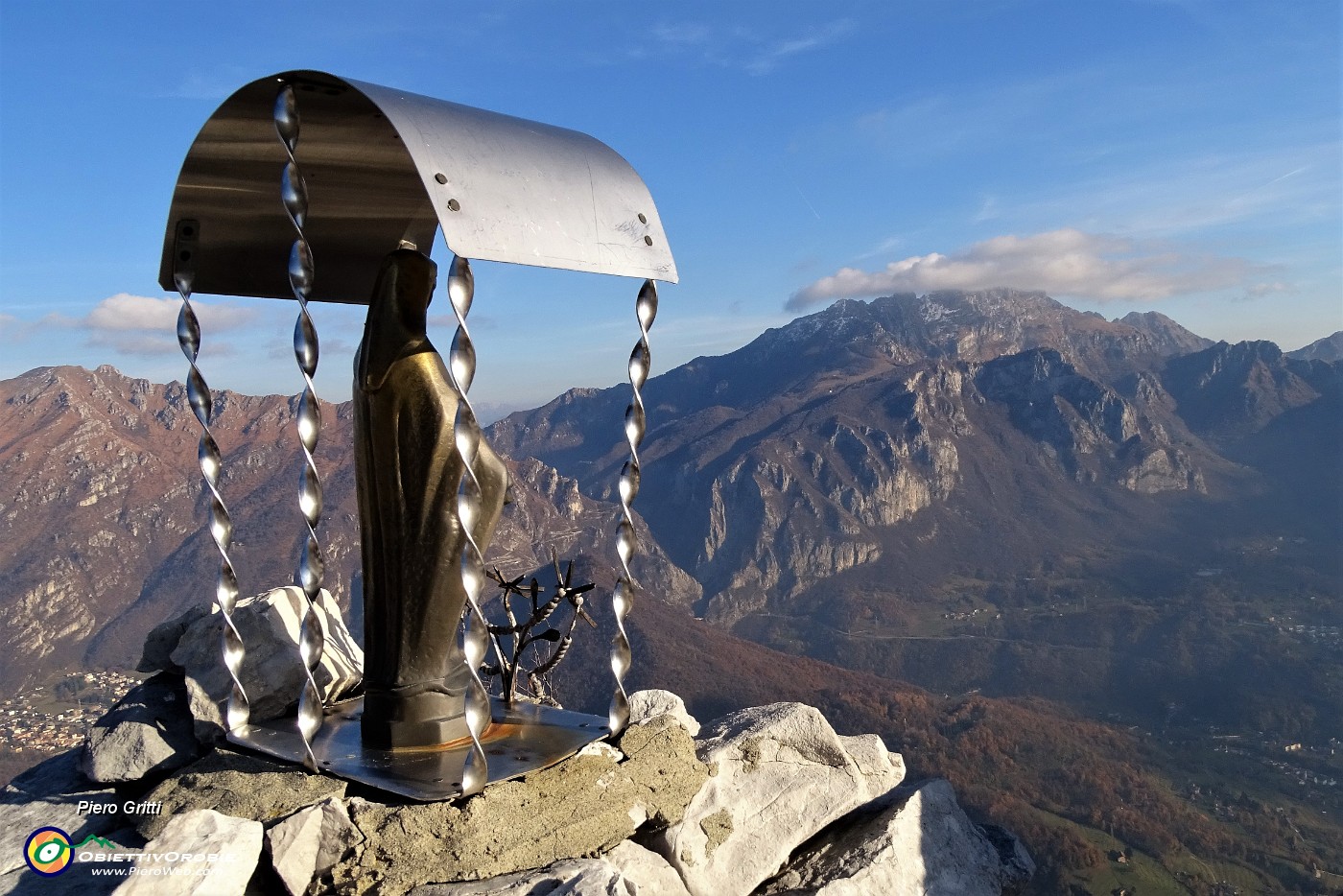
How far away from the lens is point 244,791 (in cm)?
692

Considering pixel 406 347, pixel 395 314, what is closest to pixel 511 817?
pixel 406 347

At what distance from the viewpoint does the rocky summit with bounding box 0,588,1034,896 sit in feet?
20.4

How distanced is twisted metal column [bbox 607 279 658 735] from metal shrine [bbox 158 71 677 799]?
0.06ft

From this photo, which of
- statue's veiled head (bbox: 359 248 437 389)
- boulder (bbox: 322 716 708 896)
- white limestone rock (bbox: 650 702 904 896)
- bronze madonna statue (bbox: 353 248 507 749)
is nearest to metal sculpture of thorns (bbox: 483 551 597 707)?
bronze madonna statue (bbox: 353 248 507 749)

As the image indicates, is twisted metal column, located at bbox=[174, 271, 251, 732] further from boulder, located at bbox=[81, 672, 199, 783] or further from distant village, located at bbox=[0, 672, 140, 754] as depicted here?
distant village, located at bbox=[0, 672, 140, 754]

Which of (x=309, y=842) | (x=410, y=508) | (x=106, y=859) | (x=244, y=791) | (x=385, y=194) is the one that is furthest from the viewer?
(x=385, y=194)

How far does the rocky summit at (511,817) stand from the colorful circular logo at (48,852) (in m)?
0.07

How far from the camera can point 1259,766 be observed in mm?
128125

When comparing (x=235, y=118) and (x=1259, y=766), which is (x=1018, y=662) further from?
(x=235, y=118)

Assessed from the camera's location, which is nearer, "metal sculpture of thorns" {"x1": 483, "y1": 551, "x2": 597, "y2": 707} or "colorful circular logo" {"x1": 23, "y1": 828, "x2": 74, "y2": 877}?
"colorful circular logo" {"x1": 23, "y1": 828, "x2": 74, "y2": 877}

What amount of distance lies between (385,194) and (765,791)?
6.02 metres

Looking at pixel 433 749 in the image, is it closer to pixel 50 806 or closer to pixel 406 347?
pixel 50 806

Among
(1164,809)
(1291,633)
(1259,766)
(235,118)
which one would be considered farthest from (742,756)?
(1291,633)

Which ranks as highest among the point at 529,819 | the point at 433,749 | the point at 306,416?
the point at 306,416
